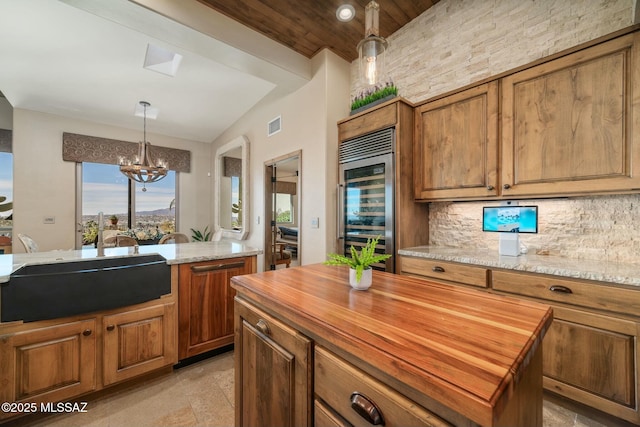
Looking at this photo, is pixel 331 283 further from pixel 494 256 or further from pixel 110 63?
pixel 110 63

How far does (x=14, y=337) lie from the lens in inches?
60.4

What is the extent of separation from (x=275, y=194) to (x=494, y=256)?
3116 millimetres

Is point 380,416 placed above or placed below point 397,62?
below

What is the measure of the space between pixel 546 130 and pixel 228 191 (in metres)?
5.27

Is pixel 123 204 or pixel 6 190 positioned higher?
pixel 6 190

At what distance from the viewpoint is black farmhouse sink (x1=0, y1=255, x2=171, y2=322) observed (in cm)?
154

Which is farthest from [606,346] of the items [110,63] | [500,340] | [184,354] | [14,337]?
[110,63]

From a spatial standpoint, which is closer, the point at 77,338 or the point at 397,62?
the point at 77,338

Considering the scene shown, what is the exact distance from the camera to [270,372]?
1.04 metres

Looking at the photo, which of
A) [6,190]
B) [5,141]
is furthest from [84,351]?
[5,141]

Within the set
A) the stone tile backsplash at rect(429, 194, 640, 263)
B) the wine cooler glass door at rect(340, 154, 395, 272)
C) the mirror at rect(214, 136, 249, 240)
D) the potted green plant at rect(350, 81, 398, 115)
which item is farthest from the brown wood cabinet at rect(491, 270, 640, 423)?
the mirror at rect(214, 136, 249, 240)

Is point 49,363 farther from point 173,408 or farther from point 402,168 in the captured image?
point 402,168

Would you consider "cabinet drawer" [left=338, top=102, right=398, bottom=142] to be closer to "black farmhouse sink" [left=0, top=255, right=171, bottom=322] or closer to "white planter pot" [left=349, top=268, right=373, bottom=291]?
"white planter pot" [left=349, top=268, right=373, bottom=291]

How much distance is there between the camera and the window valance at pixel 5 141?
454 cm
